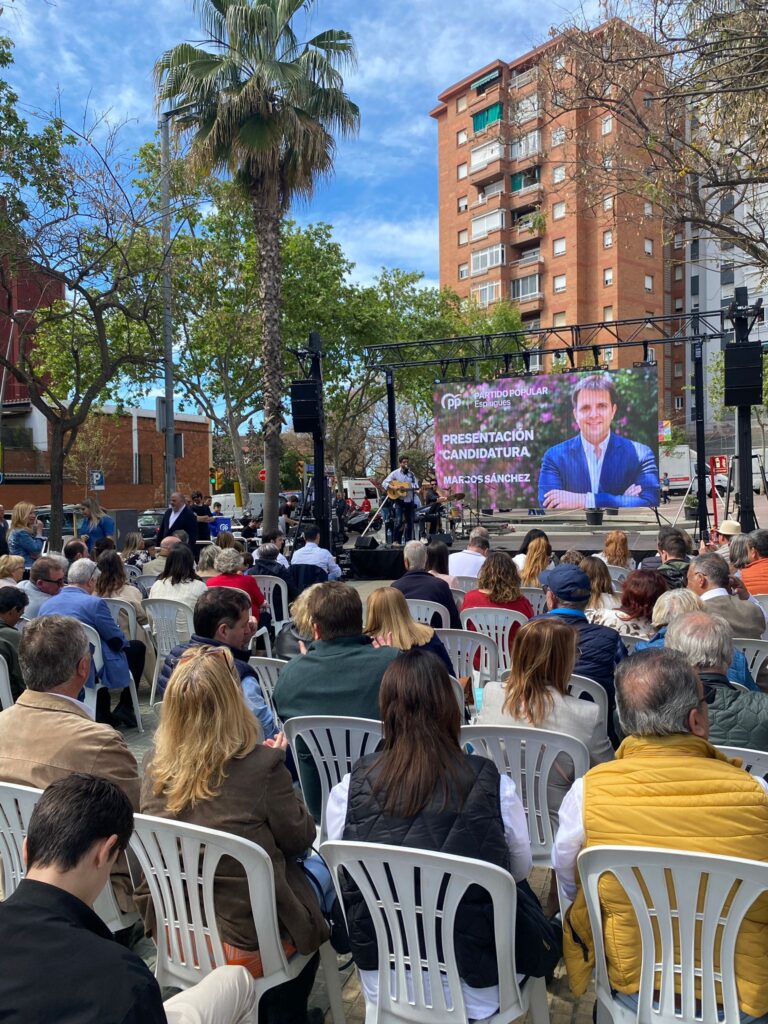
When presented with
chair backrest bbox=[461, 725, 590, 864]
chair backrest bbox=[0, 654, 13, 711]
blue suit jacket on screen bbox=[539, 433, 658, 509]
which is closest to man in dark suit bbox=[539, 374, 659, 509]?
blue suit jacket on screen bbox=[539, 433, 658, 509]

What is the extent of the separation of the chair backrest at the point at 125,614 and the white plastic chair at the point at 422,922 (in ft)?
14.4

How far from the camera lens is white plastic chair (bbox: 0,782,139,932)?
7.18 feet

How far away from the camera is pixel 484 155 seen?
4572cm

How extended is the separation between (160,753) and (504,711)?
1321 millimetres

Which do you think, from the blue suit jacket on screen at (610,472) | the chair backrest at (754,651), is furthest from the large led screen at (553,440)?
the chair backrest at (754,651)

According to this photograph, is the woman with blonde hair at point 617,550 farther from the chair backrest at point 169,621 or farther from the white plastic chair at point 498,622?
the chair backrest at point 169,621

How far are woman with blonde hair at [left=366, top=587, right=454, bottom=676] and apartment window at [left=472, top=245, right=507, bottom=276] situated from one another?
45.3 metres

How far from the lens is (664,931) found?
1.76 meters

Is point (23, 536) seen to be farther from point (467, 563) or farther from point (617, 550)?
point (617, 550)

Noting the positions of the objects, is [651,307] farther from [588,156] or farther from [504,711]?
[504,711]

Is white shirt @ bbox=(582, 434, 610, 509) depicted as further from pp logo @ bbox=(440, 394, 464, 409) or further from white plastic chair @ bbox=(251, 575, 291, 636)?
white plastic chair @ bbox=(251, 575, 291, 636)

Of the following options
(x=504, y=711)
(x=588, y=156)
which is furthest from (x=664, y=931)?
(x=588, y=156)

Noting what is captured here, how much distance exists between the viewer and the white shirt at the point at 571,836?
2016 mm

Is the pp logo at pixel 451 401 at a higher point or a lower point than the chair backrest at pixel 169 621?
higher
